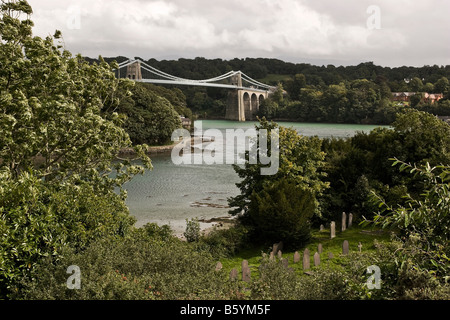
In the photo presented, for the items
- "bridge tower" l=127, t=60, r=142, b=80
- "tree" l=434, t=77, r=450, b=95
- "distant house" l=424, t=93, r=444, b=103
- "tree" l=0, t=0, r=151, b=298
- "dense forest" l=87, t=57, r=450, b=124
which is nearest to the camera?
"tree" l=0, t=0, r=151, b=298

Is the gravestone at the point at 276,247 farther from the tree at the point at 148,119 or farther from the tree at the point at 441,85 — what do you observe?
the tree at the point at 441,85

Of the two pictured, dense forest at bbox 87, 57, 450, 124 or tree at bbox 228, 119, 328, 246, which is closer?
tree at bbox 228, 119, 328, 246

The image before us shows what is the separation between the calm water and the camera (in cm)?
2683

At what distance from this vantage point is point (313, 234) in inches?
818

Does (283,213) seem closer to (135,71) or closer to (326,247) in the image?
(326,247)

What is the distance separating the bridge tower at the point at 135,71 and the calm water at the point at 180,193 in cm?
4785

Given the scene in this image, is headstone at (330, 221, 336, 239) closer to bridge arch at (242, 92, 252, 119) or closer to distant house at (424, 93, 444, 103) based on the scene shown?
distant house at (424, 93, 444, 103)

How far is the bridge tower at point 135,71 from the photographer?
8991 centimetres

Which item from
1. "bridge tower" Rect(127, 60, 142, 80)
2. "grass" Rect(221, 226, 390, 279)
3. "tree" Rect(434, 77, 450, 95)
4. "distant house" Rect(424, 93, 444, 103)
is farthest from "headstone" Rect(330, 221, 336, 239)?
"tree" Rect(434, 77, 450, 95)

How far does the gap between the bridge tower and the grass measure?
2952 inches

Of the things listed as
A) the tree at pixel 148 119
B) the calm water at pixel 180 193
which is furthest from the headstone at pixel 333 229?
the tree at pixel 148 119

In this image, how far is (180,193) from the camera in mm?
33469

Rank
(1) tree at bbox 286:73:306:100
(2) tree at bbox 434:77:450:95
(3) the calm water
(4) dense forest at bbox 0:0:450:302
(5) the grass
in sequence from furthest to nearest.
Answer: (1) tree at bbox 286:73:306:100 → (2) tree at bbox 434:77:450:95 → (3) the calm water → (5) the grass → (4) dense forest at bbox 0:0:450:302

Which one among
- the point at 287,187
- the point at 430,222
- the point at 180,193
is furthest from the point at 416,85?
the point at 430,222
